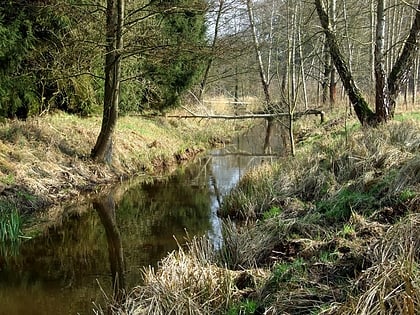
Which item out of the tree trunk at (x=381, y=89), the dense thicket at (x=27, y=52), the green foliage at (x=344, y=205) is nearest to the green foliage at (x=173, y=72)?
the dense thicket at (x=27, y=52)

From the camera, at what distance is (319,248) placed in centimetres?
580

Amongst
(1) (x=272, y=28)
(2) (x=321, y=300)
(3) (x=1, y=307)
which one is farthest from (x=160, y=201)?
(1) (x=272, y=28)

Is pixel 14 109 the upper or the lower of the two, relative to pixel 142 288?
Result: upper

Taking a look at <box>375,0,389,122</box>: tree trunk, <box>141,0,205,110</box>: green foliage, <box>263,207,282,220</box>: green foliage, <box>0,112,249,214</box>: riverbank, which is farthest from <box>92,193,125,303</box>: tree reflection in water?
<box>141,0,205,110</box>: green foliage

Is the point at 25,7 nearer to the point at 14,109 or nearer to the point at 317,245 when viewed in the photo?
the point at 14,109

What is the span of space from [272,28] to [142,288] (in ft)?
68.9

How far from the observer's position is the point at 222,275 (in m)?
5.17

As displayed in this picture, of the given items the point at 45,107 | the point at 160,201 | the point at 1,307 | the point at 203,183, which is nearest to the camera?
the point at 1,307

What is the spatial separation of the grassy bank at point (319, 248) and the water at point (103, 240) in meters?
0.99

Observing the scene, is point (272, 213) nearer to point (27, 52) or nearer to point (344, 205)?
point (344, 205)

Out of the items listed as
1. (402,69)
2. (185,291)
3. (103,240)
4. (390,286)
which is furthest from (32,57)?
(390,286)

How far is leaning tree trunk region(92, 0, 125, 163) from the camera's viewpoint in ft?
41.4

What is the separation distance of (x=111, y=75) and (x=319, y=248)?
928cm

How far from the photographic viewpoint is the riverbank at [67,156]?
10.7 metres
